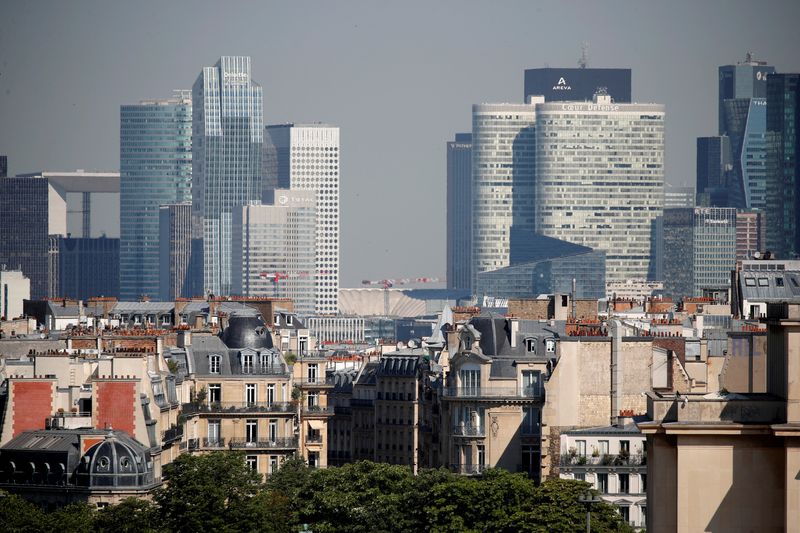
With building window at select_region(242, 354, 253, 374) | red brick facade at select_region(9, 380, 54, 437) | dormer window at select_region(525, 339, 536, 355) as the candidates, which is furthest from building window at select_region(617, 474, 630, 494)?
building window at select_region(242, 354, 253, 374)

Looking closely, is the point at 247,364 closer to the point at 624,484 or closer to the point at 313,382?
the point at 313,382

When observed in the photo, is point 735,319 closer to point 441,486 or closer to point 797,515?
point 441,486

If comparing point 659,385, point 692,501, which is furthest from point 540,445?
point 692,501

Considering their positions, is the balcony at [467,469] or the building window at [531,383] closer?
the balcony at [467,469]

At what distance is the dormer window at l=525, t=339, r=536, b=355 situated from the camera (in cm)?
10250

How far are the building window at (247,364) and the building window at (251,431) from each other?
2.36 meters

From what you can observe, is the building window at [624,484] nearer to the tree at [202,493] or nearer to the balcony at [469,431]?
the tree at [202,493]

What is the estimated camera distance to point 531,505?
78312 millimetres

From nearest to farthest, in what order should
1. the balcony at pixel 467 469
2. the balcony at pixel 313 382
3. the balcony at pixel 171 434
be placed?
the balcony at pixel 171 434
the balcony at pixel 467 469
the balcony at pixel 313 382

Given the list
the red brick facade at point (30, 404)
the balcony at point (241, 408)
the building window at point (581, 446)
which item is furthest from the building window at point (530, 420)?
the red brick facade at point (30, 404)

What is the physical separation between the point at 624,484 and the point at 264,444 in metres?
27.0

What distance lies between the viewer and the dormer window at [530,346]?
102 metres

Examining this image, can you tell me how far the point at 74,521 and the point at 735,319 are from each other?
4844 centimetres

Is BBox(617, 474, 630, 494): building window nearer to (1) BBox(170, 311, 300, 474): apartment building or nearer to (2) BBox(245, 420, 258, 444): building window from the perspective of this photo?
(1) BBox(170, 311, 300, 474): apartment building
